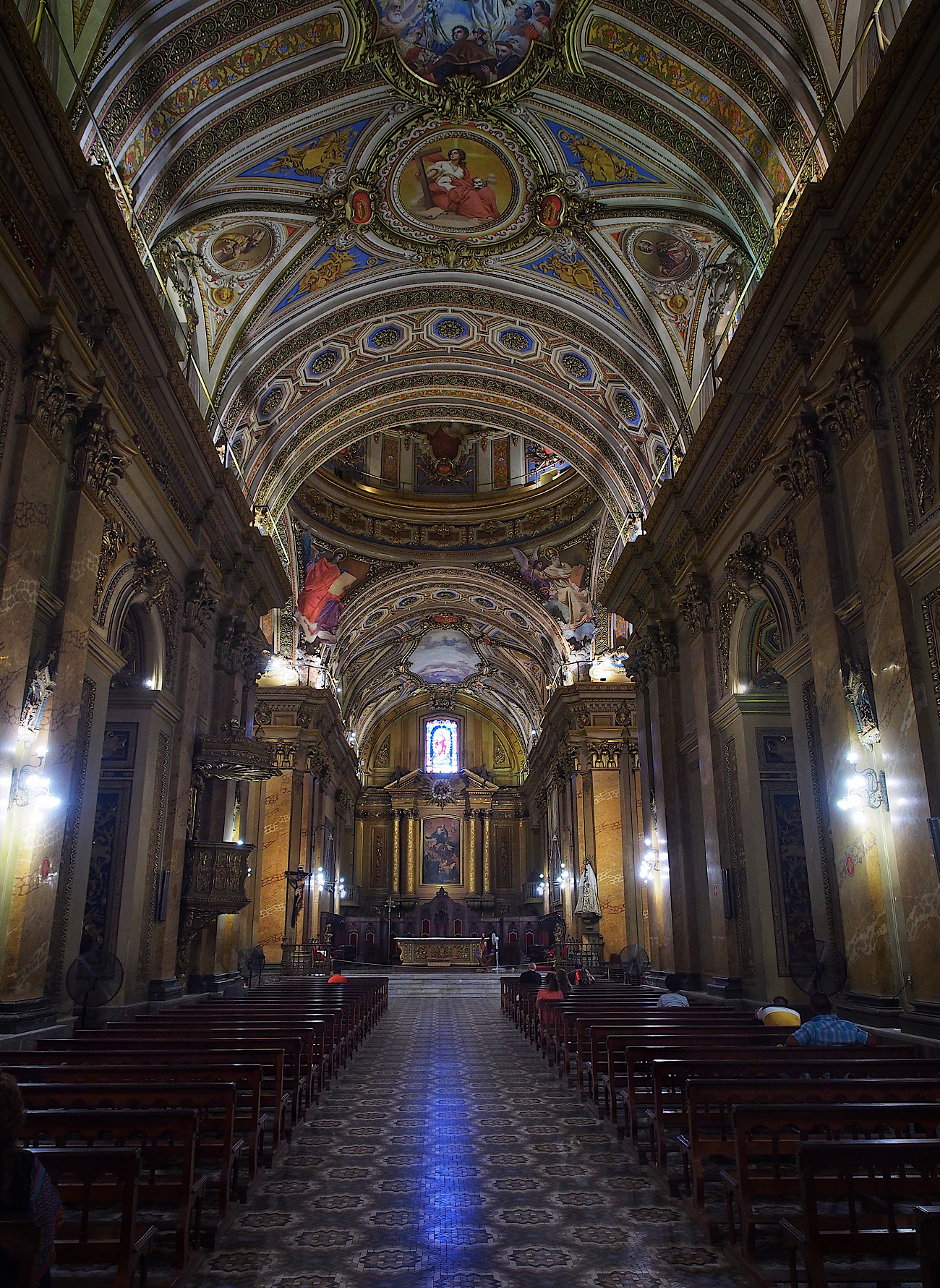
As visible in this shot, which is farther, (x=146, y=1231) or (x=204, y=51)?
(x=204, y=51)

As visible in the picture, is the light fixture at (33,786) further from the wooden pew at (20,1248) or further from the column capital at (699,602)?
the column capital at (699,602)

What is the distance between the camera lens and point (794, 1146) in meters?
4.48

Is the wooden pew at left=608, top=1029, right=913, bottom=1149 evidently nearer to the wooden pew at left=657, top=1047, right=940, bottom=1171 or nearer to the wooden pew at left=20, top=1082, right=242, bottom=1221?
the wooden pew at left=657, top=1047, right=940, bottom=1171

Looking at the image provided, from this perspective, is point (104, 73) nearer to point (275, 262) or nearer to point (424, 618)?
point (275, 262)

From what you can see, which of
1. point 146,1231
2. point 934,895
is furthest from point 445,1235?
point 934,895

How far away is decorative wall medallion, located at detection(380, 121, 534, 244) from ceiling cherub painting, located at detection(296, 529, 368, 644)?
12.1 metres

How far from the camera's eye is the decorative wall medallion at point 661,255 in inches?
514

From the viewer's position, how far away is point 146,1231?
338 cm

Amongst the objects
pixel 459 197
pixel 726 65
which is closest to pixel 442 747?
pixel 459 197

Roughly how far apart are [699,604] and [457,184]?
7.09 m

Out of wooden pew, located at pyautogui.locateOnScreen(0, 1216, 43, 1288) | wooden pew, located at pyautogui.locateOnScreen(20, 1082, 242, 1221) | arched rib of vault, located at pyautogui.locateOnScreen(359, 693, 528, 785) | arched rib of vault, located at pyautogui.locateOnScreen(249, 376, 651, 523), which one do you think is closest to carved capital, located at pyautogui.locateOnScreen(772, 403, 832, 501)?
arched rib of vault, located at pyautogui.locateOnScreen(249, 376, 651, 523)

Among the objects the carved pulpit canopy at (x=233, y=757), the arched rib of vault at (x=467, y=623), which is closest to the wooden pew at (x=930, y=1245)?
the carved pulpit canopy at (x=233, y=757)

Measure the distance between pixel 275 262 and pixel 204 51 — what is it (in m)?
3.58

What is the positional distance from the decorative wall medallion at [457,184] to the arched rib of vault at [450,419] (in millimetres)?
3713
